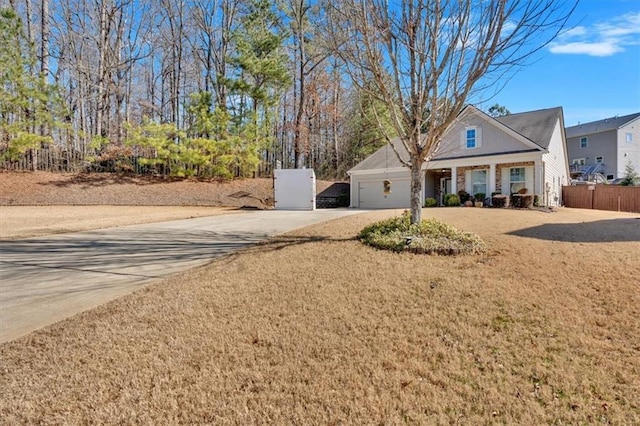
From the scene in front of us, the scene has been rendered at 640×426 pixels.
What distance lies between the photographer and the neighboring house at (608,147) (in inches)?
1236

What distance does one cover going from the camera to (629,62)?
1010cm

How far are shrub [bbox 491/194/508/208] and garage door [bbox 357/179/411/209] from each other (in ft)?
15.5

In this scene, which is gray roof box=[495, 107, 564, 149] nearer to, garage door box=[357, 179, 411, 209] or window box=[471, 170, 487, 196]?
window box=[471, 170, 487, 196]

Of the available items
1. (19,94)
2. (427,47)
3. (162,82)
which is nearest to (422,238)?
(427,47)

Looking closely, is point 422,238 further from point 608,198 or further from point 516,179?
point 608,198

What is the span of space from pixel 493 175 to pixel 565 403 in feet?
55.0

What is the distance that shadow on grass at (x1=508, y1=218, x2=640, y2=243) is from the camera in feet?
22.5

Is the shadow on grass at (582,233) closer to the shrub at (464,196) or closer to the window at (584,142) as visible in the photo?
the shrub at (464,196)

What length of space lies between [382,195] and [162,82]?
21561 mm

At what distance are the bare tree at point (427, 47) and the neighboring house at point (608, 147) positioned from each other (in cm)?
3255

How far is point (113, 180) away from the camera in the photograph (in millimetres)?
20609

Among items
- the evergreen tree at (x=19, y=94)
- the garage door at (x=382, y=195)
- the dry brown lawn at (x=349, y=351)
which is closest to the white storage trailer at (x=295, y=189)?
the garage door at (x=382, y=195)

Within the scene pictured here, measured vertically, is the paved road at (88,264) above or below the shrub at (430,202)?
below

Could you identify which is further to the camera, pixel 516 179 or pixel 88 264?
pixel 516 179
